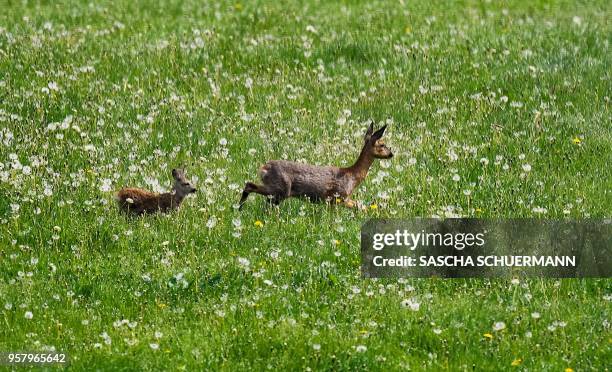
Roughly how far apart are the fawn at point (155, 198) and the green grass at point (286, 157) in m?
0.18

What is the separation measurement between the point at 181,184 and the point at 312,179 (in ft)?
4.80

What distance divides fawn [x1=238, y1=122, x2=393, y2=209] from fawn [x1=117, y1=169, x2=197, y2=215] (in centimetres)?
67

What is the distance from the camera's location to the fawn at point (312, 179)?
43.3ft

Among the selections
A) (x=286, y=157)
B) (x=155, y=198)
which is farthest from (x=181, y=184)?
(x=286, y=157)

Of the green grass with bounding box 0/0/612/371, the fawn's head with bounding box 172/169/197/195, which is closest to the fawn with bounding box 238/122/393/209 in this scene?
the green grass with bounding box 0/0/612/371

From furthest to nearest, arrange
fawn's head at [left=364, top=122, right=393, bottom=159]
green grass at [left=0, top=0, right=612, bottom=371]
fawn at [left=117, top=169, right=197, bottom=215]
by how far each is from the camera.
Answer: fawn's head at [left=364, top=122, right=393, bottom=159], fawn at [left=117, top=169, right=197, bottom=215], green grass at [left=0, top=0, right=612, bottom=371]

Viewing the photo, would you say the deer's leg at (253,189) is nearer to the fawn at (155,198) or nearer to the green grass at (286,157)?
the green grass at (286,157)

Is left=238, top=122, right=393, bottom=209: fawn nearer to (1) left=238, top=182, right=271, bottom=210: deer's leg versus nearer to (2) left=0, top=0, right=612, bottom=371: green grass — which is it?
(1) left=238, top=182, right=271, bottom=210: deer's leg

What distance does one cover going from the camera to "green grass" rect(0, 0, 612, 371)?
34.2ft

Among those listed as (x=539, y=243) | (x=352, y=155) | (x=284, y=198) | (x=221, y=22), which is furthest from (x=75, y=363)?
(x=221, y=22)

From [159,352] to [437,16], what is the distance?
1277 centimetres

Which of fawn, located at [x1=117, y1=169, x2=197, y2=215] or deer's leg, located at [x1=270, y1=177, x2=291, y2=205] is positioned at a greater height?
deer's leg, located at [x1=270, y1=177, x2=291, y2=205]

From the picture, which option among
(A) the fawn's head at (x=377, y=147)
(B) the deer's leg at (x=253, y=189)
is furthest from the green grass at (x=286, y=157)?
(A) the fawn's head at (x=377, y=147)

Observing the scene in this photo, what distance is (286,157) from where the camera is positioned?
14609mm
